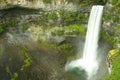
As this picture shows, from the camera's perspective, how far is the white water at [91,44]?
26.1m

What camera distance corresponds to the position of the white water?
85.8ft

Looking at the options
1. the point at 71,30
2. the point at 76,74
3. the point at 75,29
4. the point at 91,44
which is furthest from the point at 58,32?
the point at 76,74

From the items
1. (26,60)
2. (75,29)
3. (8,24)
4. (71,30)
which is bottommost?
(26,60)

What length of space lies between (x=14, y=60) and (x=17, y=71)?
161 centimetres

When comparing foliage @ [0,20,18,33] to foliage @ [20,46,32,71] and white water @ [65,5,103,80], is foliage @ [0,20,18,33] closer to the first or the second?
foliage @ [20,46,32,71]

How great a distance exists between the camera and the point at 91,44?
27.3 metres

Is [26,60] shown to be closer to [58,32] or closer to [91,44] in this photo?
[58,32]

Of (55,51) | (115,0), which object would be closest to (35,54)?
(55,51)

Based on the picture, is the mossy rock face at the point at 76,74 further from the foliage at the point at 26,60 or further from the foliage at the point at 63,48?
Result: the foliage at the point at 26,60

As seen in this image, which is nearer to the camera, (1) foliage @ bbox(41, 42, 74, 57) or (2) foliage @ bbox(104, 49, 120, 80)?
(2) foliage @ bbox(104, 49, 120, 80)

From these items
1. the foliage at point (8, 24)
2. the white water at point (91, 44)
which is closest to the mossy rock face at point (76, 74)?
the white water at point (91, 44)

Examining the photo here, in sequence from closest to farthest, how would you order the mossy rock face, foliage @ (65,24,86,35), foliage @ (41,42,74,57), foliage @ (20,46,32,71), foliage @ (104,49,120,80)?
foliage @ (104,49,120,80), the mossy rock face, foliage @ (20,46,32,71), foliage @ (41,42,74,57), foliage @ (65,24,86,35)

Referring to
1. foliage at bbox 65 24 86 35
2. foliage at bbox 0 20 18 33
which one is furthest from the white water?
foliage at bbox 0 20 18 33

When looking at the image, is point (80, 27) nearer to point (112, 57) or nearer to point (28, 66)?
point (28, 66)
